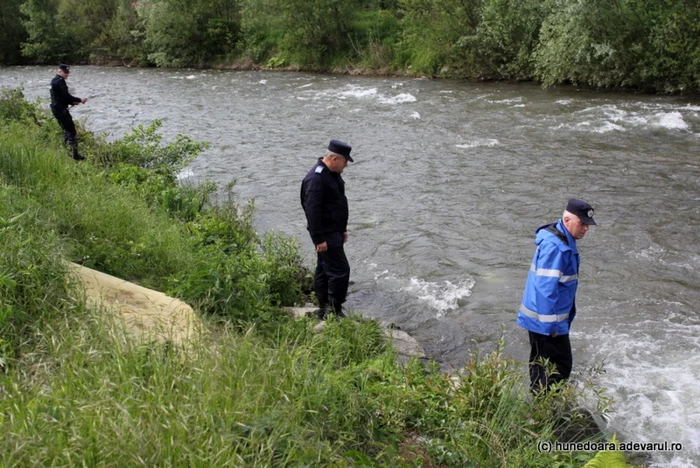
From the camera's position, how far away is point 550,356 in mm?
5570

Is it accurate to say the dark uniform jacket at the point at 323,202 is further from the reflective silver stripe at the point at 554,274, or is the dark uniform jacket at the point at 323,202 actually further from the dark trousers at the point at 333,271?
the reflective silver stripe at the point at 554,274

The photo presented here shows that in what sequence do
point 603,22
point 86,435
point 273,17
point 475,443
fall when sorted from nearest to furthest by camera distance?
point 86,435 → point 475,443 → point 603,22 → point 273,17

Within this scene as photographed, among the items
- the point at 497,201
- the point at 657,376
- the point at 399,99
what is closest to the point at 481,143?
the point at 497,201

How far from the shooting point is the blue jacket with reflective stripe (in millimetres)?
5277

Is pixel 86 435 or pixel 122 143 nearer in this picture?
pixel 86 435

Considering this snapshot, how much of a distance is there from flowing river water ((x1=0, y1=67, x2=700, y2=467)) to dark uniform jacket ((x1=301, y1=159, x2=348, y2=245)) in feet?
4.61

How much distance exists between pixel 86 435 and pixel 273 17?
36589 mm

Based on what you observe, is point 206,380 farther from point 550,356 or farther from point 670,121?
point 670,121

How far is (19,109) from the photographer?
14062 mm

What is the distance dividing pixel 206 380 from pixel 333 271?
12.4 feet

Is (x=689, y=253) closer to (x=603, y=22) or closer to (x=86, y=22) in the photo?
(x=603, y=22)

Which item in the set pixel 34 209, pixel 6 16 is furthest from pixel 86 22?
pixel 34 209

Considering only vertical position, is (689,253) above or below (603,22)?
below

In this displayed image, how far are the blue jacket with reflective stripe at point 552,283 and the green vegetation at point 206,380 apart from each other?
2.23 feet
